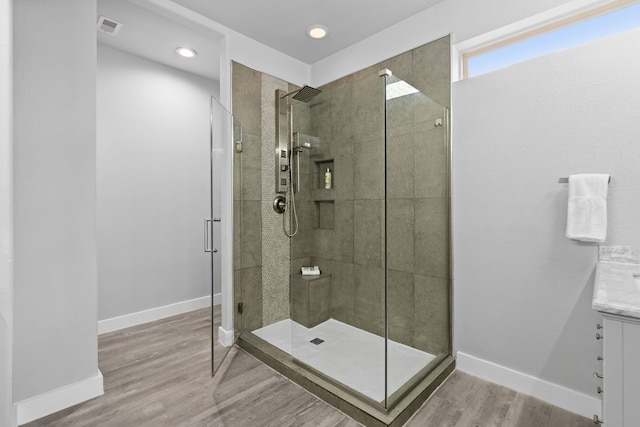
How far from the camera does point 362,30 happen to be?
2613 millimetres

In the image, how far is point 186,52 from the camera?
9.71ft

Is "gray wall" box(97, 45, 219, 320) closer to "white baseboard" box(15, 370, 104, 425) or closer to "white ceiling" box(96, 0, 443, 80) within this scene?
"white ceiling" box(96, 0, 443, 80)

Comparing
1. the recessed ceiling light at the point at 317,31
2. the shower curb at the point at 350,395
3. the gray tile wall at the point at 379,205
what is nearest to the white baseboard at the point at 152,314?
the shower curb at the point at 350,395

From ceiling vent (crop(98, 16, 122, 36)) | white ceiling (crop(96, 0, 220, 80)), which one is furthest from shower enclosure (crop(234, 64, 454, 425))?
ceiling vent (crop(98, 16, 122, 36))

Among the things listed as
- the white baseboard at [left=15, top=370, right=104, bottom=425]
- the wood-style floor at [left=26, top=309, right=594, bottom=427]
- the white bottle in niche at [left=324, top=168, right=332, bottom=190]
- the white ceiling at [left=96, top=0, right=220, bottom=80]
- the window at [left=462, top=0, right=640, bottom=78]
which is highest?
the white ceiling at [left=96, top=0, right=220, bottom=80]

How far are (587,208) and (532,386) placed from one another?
1.14m

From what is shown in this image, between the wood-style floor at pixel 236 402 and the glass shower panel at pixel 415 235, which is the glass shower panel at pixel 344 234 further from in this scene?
the wood-style floor at pixel 236 402

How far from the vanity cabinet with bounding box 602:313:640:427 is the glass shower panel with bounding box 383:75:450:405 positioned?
0.97m

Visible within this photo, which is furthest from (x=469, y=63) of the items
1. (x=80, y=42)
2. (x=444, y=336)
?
(x=80, y=42)

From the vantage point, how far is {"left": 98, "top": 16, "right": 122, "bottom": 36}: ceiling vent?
2.39m

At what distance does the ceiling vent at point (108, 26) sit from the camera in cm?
239

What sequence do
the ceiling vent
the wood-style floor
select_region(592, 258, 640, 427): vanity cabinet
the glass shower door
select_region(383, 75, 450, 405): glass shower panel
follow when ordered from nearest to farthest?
1. select_region(592, 258, 640, 427): vanity cabinet
2. the wood-style floor
3. select_region(383, 75, 450, 405): glass shower panel
4. the glass shower door
5. the ceiling vent

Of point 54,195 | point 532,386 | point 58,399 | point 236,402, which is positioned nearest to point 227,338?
point 236,402

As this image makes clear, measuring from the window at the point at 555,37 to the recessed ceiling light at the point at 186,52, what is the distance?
246 centimetres
